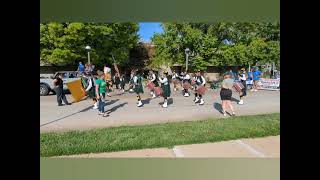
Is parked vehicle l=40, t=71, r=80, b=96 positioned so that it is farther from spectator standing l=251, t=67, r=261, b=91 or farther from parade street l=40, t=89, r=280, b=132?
spectator standing l=251, t=67, r=261, b=91

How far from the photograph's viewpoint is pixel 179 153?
20.7 ft

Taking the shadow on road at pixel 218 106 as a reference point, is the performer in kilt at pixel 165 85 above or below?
above

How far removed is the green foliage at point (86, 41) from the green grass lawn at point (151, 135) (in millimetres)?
8189

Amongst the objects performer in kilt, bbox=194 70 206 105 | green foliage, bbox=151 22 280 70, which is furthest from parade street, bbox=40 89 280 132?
green foliage, bbox=151 22 280 70

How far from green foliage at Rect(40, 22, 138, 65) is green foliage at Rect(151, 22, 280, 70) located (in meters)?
2.20

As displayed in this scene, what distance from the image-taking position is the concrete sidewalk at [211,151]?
20.4 ft

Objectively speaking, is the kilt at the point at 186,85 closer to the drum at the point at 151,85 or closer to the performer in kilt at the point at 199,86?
the performer in kilt at the point at 199,86

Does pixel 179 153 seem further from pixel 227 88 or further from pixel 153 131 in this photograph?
pixel 227 88

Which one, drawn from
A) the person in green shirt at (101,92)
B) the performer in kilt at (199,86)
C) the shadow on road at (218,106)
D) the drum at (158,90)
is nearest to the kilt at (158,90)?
the drum at (158,90)
